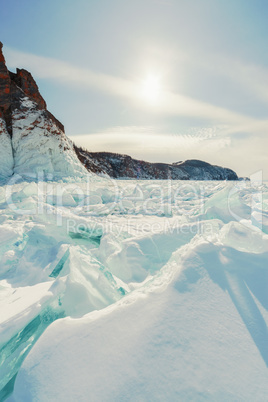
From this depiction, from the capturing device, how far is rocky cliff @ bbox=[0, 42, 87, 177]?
34.2 feet

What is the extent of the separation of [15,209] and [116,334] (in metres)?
3.81

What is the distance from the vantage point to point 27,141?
36.1 ft

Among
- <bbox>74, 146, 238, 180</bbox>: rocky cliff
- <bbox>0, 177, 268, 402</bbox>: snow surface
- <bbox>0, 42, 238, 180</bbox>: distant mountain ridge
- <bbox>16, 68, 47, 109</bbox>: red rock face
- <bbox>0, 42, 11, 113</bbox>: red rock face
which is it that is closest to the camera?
<bbox>0, 177, 268, 402</bbox>: snow surface

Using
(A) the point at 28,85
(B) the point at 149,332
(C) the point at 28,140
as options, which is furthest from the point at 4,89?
(B) the point at 149,332

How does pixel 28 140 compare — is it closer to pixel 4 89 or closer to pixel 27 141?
pixel 27 141

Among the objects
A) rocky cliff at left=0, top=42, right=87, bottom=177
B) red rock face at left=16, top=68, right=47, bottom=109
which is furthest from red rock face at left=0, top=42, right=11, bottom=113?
red rock face at left=16, top=68, right=47, bottom=109

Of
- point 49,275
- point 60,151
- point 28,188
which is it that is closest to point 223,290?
point 49,275

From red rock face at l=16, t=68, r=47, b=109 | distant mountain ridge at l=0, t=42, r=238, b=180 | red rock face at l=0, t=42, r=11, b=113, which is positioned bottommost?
distant mountain ridge at l=0, t=42, r=238, b=180

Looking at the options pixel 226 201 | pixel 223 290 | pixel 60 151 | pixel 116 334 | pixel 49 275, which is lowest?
pixel 49 275

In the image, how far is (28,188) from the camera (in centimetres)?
541

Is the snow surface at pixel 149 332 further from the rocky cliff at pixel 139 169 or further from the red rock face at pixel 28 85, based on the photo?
the rocky cliff at pixel 139 169

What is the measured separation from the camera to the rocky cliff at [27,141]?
34.2 ft

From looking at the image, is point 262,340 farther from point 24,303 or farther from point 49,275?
point 49,275

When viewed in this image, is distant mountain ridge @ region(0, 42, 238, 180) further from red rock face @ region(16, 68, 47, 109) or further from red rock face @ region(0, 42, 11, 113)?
red rock face @ region(16, 68, 47, 109)
